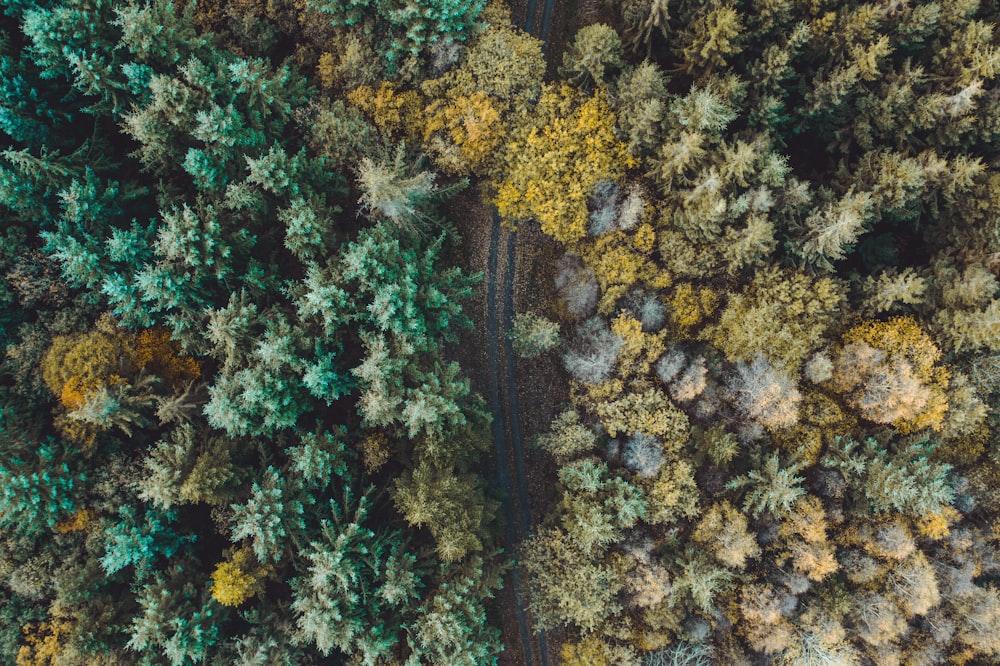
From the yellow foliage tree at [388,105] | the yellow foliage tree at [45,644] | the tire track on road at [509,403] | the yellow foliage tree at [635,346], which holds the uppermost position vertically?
the yellow foliage tree at [388,105]

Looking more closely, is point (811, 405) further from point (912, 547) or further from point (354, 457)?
point (354, 457)

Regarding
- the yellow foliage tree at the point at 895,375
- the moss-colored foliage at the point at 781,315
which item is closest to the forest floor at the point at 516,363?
the moss-colored foliage at the point at 781,315

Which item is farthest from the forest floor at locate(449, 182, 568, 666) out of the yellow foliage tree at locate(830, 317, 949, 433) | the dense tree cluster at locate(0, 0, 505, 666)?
the yellow foliage tree at locate(830, 317, 949, 433)

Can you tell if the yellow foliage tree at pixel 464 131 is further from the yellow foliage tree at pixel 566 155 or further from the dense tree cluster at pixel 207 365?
the dense tree cluster at pixel 207 365

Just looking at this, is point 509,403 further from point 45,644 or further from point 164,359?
point 45,644

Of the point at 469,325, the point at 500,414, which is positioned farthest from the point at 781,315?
the point at 500,414

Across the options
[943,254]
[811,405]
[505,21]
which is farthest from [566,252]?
[943,254]

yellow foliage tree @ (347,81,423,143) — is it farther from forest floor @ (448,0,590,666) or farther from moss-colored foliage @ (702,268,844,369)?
moss-colored foliage @ (702,268,844,369)

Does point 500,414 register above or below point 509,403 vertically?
below
